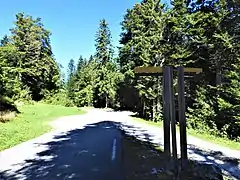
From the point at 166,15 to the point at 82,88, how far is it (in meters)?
41.5

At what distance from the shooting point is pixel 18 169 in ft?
26.9

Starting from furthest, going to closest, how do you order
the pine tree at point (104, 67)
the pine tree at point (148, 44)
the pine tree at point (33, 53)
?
the pine tree at point (104, 67) < the pine tree at point (33, 53) < the pine tree at point (148, 44)

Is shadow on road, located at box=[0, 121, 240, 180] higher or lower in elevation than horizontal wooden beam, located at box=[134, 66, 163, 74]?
lower

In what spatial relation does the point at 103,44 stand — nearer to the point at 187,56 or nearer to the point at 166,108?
the point at 187,56

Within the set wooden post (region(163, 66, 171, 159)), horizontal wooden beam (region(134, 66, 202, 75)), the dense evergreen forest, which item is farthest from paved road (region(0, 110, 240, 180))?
the dense evergreen forest

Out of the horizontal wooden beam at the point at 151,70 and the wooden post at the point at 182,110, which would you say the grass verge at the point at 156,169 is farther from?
the horizontal wooden beam at the point at 151,70

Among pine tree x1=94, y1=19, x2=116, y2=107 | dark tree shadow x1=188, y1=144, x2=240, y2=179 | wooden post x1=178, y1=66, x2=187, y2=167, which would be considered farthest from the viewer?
pine tree x1=94, y1=19, x2=116, y2=107

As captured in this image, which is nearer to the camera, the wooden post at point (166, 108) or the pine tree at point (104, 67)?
the wooden post at point (166, 108)

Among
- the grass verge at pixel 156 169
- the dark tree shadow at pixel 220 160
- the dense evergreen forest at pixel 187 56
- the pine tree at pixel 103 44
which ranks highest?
the pine tree at pixel 103 44

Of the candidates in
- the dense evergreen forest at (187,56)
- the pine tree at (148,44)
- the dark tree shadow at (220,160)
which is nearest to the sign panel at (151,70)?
the dark tree shadow at (220,160)

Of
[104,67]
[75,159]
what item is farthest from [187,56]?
[104,67]

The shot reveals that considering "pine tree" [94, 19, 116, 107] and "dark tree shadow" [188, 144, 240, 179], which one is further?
"pine tree" [94, 19, 116, 107]

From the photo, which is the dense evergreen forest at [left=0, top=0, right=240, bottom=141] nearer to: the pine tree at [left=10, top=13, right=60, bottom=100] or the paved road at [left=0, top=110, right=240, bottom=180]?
the pine tree at [left=10, top=13, right=60, bottom=100]

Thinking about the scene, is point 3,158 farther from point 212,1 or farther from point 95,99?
point 95,99
